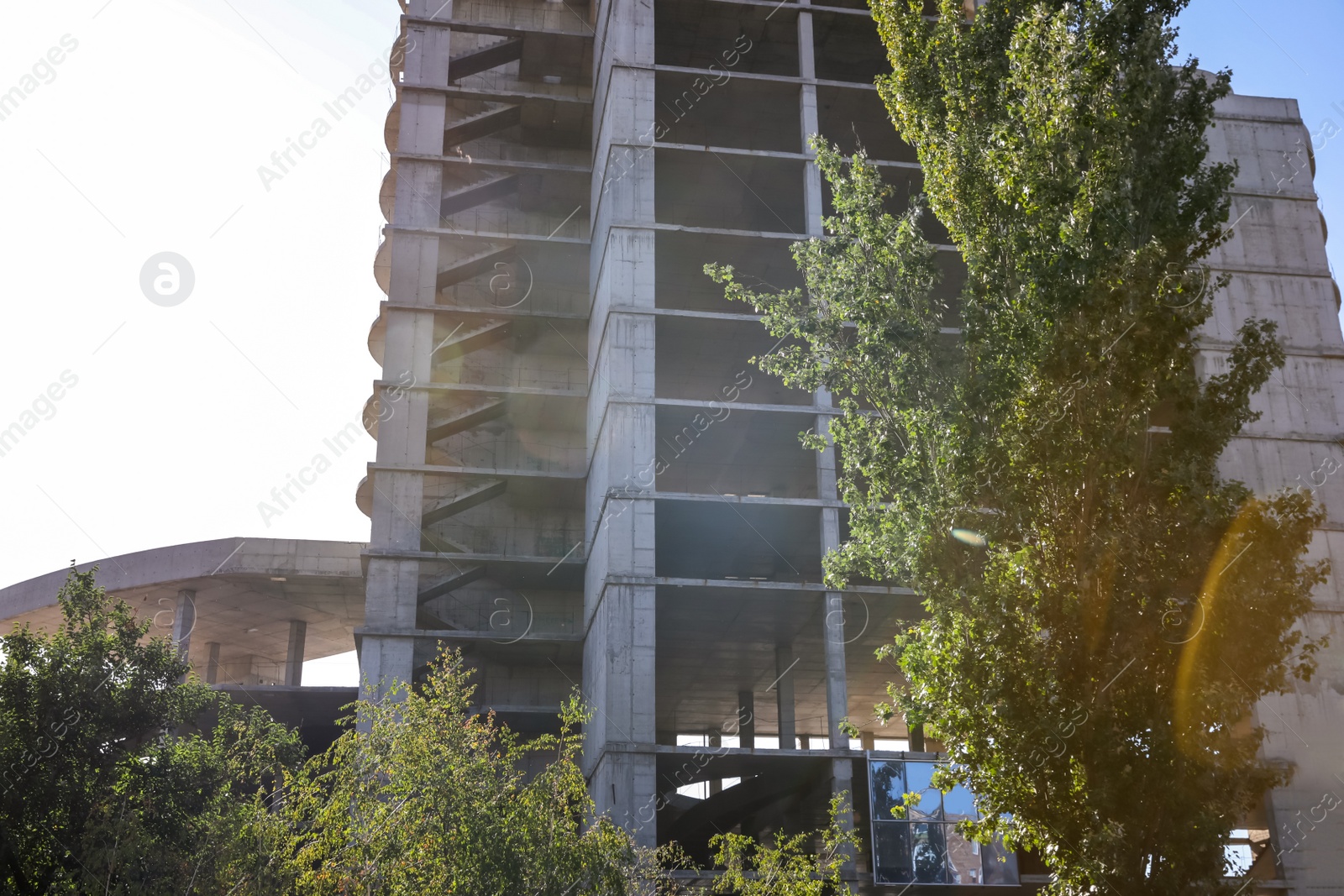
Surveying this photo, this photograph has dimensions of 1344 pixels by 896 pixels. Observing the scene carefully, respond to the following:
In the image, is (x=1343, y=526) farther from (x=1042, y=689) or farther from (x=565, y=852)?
(x=565, y=852)

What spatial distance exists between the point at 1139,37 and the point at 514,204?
35659 mm

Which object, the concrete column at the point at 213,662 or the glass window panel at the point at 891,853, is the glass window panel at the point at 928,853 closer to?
the glass window panel at the point at 891,853

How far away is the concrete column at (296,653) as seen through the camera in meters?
48.6

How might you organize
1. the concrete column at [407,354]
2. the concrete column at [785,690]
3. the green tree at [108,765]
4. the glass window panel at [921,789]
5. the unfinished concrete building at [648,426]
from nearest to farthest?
the green tree at [108,765] < the glass window panel at [921,789] < the unfinished concrete building at [648,426] < the concrete column at [407,354] < the concrete column at [785,690]

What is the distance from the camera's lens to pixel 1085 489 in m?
15.4

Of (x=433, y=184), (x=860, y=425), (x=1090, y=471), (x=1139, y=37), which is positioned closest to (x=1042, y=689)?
(x=1090, y=471)

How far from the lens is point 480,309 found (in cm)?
4550

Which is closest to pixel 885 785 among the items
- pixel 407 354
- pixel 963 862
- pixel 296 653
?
pixel 963 862

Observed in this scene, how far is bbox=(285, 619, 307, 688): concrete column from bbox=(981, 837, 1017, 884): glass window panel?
27.4 m

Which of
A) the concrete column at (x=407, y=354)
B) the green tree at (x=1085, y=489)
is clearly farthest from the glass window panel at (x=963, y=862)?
the green tree at (x=1085, y=489)

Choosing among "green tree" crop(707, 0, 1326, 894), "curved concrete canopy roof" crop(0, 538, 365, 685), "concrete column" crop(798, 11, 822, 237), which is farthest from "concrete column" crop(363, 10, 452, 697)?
"green tree" crop(707, 0, 1326, 894)

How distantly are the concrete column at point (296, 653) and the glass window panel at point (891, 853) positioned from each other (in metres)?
24.9

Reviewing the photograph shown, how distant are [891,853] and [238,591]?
92.5 ft

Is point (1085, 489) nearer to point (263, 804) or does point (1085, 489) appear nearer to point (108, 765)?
point (263, 804)
